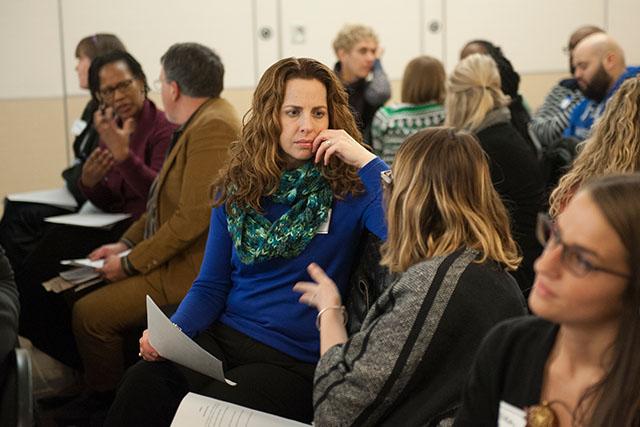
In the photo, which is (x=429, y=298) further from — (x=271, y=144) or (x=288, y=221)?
(x=271, y=144)

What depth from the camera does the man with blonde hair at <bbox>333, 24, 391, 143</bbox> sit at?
18.3 feet

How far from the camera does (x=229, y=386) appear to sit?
2215mm

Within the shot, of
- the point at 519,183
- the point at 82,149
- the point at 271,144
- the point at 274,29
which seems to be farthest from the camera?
the point at 274,29

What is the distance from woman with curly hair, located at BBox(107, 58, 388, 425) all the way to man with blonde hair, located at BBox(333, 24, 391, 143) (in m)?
3.04

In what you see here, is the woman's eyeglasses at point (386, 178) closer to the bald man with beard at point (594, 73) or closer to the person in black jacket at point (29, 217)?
the person in black jacket at point (29, 217)

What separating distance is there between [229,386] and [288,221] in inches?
18.2

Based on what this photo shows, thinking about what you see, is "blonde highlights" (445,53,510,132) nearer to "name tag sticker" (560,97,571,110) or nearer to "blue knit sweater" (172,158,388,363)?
"name tag sticker" (560,97,571,110)

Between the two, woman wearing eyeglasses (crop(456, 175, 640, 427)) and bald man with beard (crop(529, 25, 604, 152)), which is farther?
bald man with beard (crop(529, 25, 604, 152))

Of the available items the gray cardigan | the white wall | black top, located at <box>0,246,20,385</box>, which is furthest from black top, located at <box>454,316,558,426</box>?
the white wall

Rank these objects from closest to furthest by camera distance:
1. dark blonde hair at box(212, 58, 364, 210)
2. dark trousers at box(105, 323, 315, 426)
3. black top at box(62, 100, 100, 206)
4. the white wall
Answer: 1. dark trousers at box(105, 323, 315, 426)
2. dark blonde hair at box(212, 58, 364, 210)
3. black top at box(62, 100, 100, 206)
4. the white wall

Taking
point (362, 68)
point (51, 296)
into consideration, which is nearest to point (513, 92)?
point (362, 68)

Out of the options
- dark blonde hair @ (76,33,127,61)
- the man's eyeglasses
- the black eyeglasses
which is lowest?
the black eyeglasses

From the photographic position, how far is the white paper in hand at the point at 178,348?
216 cm

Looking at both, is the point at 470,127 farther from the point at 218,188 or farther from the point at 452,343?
the point at 452,343
